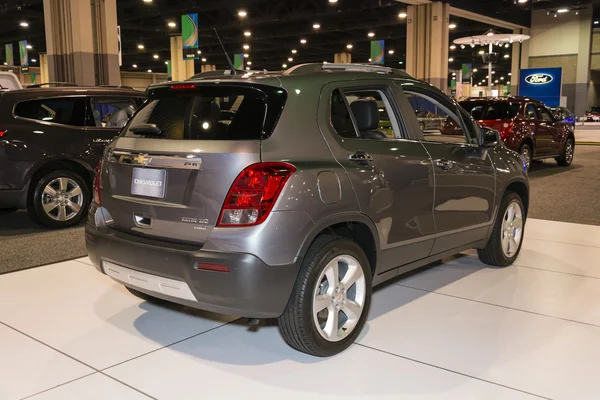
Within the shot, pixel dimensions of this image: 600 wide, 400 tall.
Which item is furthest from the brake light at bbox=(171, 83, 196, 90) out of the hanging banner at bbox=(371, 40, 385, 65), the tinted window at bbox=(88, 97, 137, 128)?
the hanging banner at bbox=(371, 40, 385, 65)

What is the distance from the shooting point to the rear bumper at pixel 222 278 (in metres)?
2.97

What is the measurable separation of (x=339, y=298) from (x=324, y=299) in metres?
0.13

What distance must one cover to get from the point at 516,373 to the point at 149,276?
2.05 meters

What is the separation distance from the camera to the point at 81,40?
12.0 meters

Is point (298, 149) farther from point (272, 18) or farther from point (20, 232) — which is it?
point (272, 18)

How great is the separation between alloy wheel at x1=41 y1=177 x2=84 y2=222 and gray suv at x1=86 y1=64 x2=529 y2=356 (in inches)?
131

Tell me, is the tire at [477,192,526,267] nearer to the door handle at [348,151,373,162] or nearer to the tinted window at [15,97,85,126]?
the door handle at [348,151,373,162]

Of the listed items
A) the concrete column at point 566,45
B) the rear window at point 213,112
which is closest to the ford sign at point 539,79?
the concrete column at point 566,45

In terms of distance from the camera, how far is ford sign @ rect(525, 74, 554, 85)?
2773cm

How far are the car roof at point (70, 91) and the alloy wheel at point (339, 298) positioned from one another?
4822 mm

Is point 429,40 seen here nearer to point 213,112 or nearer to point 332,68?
point 332,68

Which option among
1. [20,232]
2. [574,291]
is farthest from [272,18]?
[574,291]

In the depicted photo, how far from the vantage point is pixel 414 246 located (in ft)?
13.1

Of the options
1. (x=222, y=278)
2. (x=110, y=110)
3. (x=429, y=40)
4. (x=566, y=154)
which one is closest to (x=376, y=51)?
(x=429, y=40)
